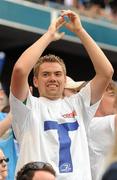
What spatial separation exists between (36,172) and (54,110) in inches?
36.8

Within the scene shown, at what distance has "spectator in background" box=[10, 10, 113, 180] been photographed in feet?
12.5

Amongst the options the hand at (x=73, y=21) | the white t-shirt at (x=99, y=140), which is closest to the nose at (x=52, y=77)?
the hand at (x=73, y=21)

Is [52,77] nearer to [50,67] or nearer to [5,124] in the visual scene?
[50,67]

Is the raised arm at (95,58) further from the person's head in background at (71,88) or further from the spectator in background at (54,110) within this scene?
the person's head in background at (71,88)

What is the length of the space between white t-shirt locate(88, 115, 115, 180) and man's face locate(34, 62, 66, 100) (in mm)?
507

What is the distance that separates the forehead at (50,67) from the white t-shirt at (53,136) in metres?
0.20

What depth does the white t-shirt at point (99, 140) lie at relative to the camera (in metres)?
4.29

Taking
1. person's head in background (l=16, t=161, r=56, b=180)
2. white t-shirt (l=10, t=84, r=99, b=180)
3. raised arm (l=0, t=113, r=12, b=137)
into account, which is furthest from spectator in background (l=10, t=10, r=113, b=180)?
person's head in background (l=16, t=161, r=56, b=180)

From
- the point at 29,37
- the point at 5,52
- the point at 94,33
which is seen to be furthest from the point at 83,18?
the point at 5,52

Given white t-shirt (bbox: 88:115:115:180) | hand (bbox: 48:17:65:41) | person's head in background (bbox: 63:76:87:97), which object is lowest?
white t-shirt (bbox: 88:115:115:180)

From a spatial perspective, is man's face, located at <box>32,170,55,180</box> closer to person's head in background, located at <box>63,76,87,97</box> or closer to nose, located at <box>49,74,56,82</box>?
nose, located at <box>49,74,56,82</box>

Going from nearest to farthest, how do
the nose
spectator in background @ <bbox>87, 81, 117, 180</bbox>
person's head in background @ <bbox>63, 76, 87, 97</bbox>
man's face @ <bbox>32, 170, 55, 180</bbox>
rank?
man's face @ <bbox>32, 170, 55, 180</bbox>
the nose
spectator in background @ <bbox>87, 81, 117, 180</bbox>
person's head in background @ <bbox>63, 76, 87, 97</bbox>

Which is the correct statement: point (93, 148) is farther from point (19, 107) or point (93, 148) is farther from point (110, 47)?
point (110, 47)

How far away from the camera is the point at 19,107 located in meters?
3.87
